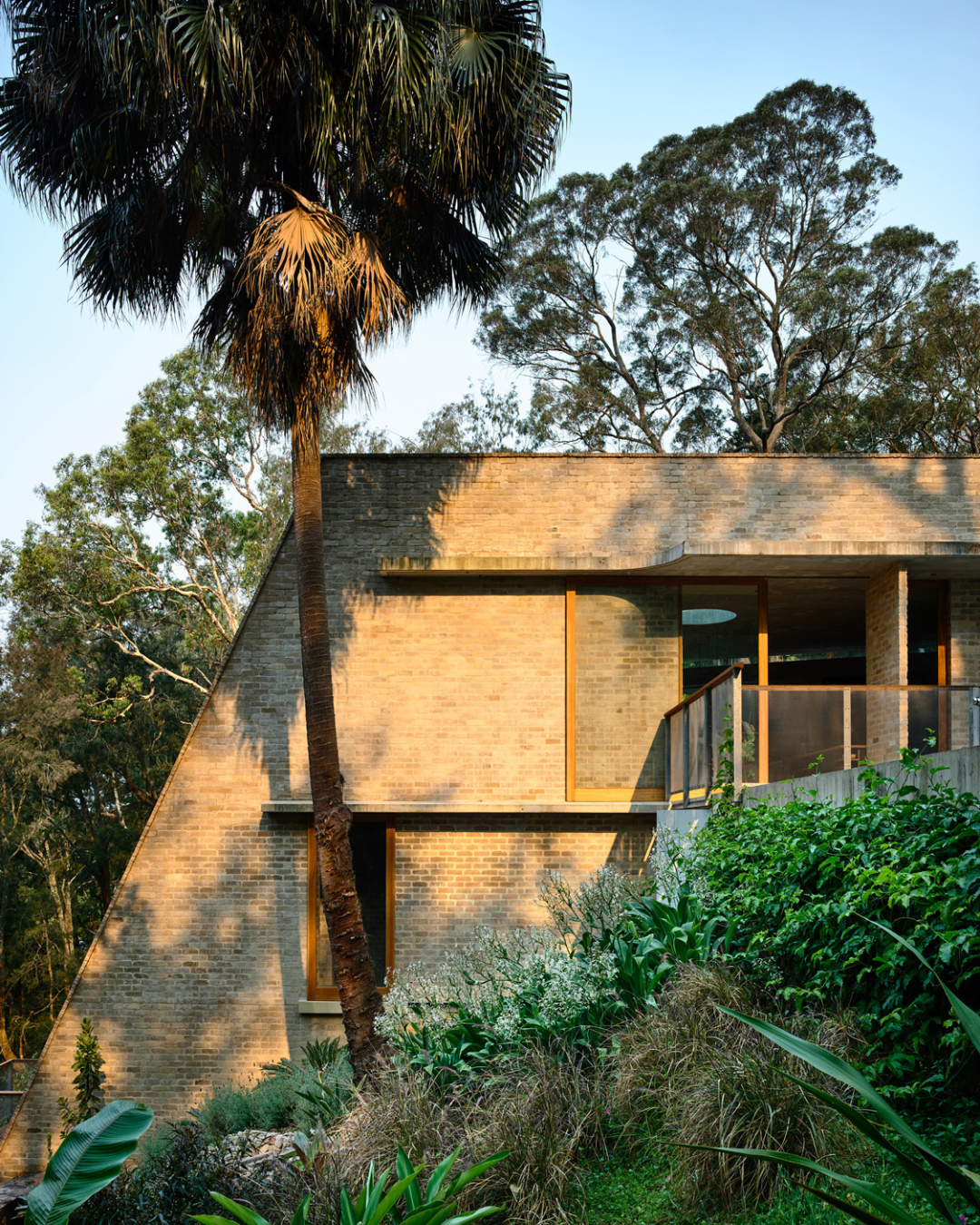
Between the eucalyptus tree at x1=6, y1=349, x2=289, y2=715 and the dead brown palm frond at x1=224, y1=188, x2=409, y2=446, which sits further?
the eucalyptus tree at x1=6, y1=349, x2=289, y2=715

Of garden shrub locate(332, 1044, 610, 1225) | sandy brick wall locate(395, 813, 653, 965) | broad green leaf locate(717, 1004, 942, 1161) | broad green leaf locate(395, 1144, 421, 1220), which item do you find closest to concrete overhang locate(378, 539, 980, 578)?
sandy brick wall locate(395, 813, 653, 965)

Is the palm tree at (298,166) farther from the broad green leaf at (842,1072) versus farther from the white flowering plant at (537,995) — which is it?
the broad green leaf at (842,1072)

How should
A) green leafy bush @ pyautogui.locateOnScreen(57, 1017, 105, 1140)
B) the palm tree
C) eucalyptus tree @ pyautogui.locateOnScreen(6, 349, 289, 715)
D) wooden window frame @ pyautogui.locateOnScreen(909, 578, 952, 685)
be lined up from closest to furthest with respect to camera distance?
the palm tree < green leafy bush @ pyautogui.locateOnScreen(57, 1017, 105, 1140) < wooden window frame @ pyautogui.locateOnScreen(909, 578, 952, 685) < eucalyptus tree @ pyautogui.locateOnScreen(6, 349, 289, 715)

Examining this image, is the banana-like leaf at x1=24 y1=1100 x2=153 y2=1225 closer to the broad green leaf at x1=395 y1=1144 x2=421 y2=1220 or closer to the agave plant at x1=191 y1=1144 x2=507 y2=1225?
the agave plant at x1=191 y1=1144 x2=507 y2=1225

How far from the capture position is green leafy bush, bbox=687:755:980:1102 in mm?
3977

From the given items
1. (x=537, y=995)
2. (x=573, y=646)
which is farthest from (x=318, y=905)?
(x=537, y=995)

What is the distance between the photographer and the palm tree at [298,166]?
8594mm

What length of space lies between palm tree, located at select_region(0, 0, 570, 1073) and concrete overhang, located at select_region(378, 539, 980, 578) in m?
2.24

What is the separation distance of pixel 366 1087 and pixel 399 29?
812cm

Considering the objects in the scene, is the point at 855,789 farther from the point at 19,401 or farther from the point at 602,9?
the point at 19,401

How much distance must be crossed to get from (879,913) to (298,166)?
8163mm

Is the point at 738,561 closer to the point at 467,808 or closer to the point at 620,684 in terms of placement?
the point at 620,684

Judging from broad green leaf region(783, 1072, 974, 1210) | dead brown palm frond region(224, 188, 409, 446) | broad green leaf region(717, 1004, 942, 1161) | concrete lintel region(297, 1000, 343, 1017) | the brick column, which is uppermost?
dead brown palm frond region(224, 188, 409, 446)

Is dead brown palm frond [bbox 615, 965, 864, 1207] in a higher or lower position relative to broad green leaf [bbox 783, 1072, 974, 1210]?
lower
